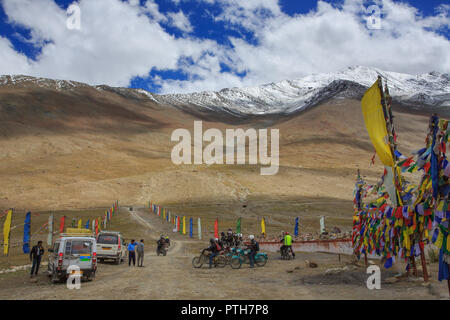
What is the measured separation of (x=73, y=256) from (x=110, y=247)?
6.99 m

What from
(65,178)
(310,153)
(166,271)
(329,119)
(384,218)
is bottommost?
(166,271)

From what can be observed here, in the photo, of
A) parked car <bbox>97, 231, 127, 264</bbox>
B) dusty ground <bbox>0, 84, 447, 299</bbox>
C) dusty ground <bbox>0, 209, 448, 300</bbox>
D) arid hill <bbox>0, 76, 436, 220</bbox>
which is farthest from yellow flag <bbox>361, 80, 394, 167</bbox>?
arid hill <bbox>0, 76, 436, 220</bbox>

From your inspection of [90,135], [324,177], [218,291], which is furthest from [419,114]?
[218,291]

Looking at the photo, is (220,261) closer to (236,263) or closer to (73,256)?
(236,263)

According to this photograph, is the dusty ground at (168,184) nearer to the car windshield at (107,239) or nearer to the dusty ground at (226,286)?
the dusty ground at (226,286)

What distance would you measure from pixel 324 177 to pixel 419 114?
107 m

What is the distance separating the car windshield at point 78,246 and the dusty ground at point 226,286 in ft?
4.27

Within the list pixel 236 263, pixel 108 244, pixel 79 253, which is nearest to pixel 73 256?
pixel 79 253

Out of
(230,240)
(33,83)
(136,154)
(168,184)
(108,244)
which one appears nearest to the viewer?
(230,240)

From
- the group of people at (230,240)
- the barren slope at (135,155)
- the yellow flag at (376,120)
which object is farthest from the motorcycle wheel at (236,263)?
the barren slope at (135,155)

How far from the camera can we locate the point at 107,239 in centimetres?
2198

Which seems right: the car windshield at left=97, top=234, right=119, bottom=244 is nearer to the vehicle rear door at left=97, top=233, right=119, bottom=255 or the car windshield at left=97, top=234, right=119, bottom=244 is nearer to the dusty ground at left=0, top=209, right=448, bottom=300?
the vehicle rear door at left=97, top=233, right=119, bottom=255

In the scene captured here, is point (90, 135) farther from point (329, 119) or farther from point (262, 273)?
point (262, 273)

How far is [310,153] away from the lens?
379 feet
